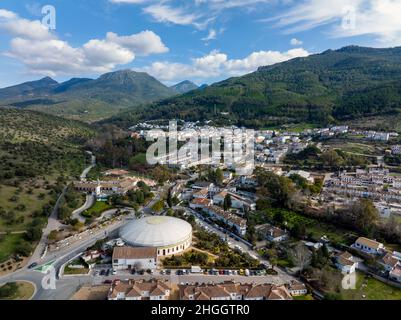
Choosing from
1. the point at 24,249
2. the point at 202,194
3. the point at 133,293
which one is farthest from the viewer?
the point at 202,194

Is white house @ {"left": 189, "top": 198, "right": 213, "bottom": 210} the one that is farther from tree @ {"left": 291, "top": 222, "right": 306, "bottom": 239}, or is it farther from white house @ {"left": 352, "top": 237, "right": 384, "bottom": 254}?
white house @ {"left": 352, "top": 237, "right": 384, "bottom": 254}

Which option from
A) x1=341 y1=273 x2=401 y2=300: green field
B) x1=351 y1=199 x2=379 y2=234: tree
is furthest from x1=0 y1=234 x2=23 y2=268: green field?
x1=351 y1=199 x2=379 y2=234: tree

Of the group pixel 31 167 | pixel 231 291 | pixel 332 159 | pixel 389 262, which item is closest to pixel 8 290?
pixel 231 291

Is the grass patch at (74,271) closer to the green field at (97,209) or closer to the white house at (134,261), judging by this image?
the white house at (134,261)

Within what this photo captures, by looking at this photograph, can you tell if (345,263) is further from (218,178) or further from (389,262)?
(218,178)

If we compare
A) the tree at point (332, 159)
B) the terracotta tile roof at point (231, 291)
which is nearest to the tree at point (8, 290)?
the terracotta tile roof at point (231, 291)
